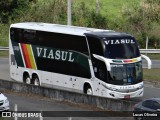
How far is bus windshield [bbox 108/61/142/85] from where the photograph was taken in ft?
93.0

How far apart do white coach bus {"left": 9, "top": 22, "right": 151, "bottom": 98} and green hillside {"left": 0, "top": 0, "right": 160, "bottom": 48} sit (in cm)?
2584

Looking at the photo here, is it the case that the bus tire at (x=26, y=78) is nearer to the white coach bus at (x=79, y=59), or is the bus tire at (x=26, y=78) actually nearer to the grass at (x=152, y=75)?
the white coach bus at (x=79, y=59)

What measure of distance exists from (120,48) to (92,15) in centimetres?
3699

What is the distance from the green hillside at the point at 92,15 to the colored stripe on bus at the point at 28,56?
2568 centimetres

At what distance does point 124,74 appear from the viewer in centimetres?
2858

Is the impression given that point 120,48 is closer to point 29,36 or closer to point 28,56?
point 29,36

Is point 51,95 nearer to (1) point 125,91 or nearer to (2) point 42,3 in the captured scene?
(1) point 125,91

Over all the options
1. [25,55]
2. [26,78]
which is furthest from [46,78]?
[25,55]

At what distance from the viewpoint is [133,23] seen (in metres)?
63.0

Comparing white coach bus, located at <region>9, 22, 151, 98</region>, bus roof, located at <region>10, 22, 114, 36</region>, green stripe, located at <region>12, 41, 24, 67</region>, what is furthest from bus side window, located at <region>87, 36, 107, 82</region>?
green stripe, located at <region>12, 41, 24, 67</region>

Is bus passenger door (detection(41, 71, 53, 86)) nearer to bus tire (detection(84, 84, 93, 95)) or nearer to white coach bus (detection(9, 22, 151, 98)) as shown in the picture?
white coach bus (detection(9, 22, 151, 98))

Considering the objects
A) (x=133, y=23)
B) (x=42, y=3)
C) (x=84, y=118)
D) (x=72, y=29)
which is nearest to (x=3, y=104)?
(x=84, y=118)

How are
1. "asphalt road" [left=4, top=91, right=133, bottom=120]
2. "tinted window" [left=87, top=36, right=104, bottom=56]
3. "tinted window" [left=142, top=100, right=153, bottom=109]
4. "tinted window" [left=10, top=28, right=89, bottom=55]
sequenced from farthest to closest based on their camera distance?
"tinted window" [left=10, top=28, right=89, bottom=55], "tinted window" [left=87, top=36, right=104, bottom=56], "asphalt road" [left=4, top=91, right=133, bottom=120], "tinted window" [left=142, top=100, right=153, bottom=109]

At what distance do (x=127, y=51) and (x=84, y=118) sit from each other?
675 cm
